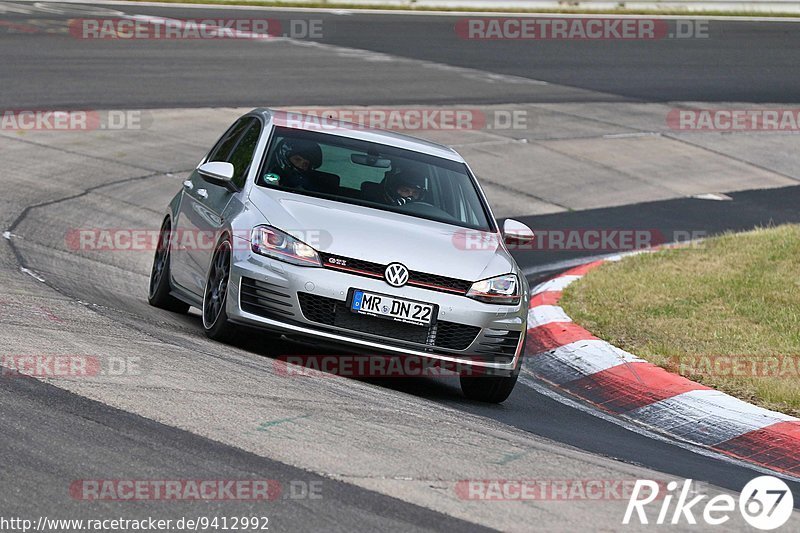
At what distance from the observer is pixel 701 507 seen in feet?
18.0

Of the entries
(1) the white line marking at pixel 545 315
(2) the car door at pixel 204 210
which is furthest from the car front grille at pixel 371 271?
(1) the white line marking at pixel 545 315

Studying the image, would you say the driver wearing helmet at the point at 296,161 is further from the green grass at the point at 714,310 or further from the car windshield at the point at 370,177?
the green grass at the point at 714,310

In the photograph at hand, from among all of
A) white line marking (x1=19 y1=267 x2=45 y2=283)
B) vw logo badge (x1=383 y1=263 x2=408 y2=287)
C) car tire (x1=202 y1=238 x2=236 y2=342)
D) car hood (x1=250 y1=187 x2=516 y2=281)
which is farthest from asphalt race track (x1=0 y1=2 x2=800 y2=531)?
car hood (x1=250 y1=187 x2=516 y2=281)

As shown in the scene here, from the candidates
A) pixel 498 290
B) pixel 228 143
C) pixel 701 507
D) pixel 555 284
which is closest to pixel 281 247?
pixel 498 290

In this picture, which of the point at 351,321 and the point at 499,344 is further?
the point at 499,344

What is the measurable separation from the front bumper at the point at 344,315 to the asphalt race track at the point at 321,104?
0.86 feet

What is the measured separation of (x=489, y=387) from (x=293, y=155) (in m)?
2.01

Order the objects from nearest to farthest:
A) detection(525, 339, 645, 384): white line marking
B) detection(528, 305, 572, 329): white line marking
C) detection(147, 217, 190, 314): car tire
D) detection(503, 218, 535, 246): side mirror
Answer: detection(503, 218, 535, 246): side mirror < detection(525, 339, 645, 384): white line marking < detection(147, 217, 190, 314): car tire < detection(528, 305, 572, 329): white line marking

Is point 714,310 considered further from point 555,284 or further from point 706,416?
point 706,416

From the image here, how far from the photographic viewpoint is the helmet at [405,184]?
8.70m

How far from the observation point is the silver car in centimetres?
761

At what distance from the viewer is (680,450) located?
24.1 feet

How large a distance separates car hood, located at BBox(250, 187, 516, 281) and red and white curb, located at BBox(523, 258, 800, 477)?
1166 mm

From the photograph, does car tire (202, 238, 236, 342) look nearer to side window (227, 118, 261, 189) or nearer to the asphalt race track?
the asphalt race track
